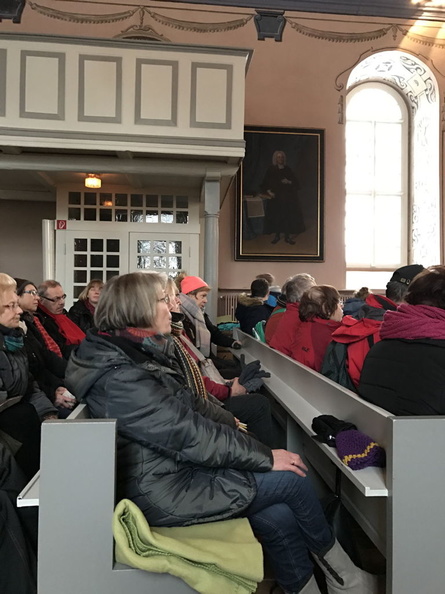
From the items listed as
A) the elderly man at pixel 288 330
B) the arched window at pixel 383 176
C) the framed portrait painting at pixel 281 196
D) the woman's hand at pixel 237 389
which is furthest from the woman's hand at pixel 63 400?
the arched window at pixel 383 176

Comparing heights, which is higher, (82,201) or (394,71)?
(394,71)

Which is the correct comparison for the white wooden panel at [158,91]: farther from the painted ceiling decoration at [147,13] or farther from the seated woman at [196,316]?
the painted ceiling decoration at [147,13]

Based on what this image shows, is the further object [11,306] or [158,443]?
[11,306]

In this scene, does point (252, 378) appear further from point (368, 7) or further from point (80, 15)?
point (368, 7)

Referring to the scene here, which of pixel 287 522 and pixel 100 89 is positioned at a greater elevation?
pixel 100 89

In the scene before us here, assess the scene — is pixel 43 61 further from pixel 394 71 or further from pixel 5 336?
pixel 394 71

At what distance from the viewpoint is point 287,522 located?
1.92 meters

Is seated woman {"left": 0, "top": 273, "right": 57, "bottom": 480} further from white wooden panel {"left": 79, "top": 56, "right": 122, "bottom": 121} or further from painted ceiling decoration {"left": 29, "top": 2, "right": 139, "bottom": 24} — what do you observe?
painted ceiling decoration {"left": 29, "top": 2, "right": 139, "bottom": 24}

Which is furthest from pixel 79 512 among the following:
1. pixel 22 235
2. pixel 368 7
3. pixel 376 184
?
pixel 368 7

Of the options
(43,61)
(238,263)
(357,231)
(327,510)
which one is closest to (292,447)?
(327,510)

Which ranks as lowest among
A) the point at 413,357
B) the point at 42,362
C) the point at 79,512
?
the point at 79,512

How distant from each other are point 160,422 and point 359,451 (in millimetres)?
711

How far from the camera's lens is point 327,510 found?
7.27 ft

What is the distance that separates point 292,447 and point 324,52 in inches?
329
